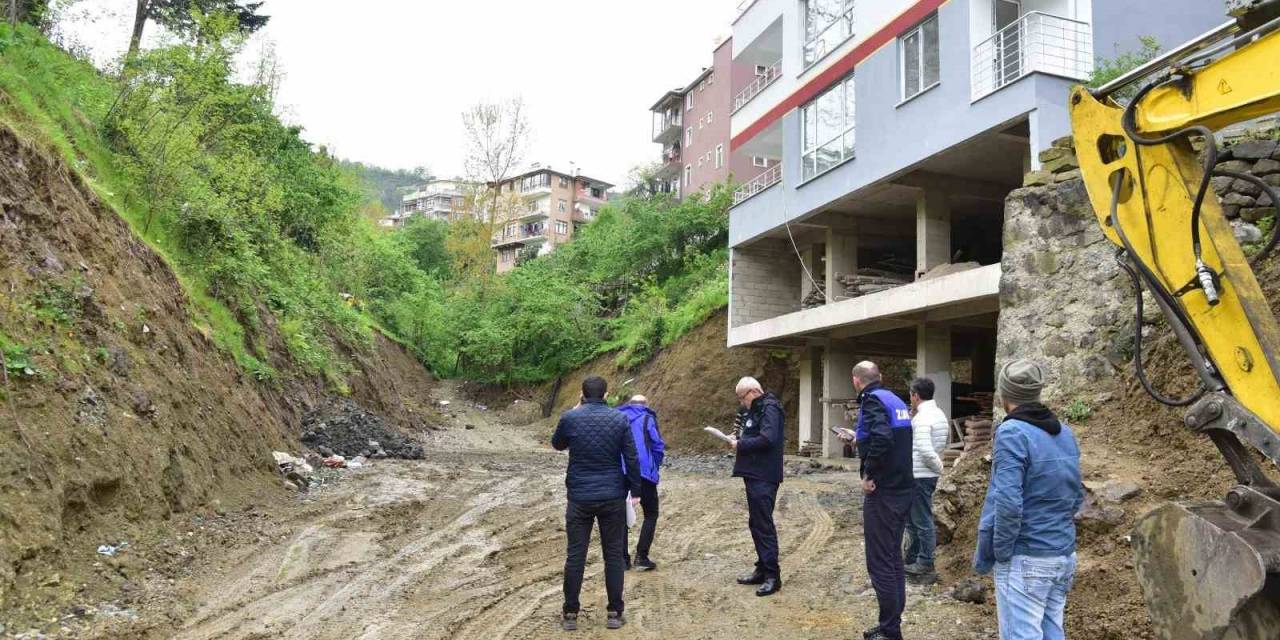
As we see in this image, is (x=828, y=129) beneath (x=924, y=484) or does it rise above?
above

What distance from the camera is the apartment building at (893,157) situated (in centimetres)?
1316

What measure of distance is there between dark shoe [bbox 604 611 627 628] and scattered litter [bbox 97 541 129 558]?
3926mm

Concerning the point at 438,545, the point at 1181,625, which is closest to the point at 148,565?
the point at 438,545

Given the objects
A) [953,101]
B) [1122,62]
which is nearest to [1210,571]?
[1122,62]

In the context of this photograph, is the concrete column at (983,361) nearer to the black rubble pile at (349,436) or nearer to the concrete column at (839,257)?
the concrete column at (839,257)

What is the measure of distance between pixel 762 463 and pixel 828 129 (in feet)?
42.7

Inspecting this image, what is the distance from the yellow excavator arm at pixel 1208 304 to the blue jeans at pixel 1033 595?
36 centimetres

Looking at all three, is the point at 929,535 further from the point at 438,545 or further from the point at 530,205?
the point at 530,205

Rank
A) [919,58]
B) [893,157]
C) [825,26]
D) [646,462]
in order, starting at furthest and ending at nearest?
[825,26] → [893,157] → [919,58] → [646,462]

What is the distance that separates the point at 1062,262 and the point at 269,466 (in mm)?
9899

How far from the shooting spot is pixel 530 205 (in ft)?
248

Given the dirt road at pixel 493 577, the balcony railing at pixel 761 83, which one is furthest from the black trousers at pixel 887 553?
the balcony railing at pixel 761 83

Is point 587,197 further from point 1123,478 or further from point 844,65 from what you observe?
point 1123,478

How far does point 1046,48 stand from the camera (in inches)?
511
